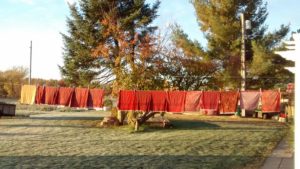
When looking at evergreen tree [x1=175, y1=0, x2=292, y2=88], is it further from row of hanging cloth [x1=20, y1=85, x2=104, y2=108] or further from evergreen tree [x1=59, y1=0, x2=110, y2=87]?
row of hanging cloth [x1=20, y1=85, x2=104, y2=108]

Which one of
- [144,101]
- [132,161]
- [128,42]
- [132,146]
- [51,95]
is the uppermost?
[128,42]

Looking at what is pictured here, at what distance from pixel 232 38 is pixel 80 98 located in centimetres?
1408

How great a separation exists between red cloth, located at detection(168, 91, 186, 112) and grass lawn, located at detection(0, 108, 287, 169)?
1074 mm

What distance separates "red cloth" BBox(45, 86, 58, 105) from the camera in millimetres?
25672

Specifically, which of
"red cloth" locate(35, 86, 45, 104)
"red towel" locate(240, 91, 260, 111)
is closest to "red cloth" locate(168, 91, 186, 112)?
"red towel" locate(240, 91, 260, 111)

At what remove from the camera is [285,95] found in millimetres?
38094

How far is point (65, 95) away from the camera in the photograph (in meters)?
25.3

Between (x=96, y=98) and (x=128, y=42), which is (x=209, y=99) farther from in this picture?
(x=128, y=42)

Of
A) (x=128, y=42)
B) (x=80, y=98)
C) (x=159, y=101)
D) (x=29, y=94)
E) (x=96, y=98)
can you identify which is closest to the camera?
(x=159, y=101)

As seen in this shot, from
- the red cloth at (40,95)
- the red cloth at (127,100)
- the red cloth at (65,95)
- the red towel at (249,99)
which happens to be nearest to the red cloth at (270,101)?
the red towel at (249,99)

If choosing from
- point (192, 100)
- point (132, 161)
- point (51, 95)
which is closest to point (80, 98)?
point (51, 95)

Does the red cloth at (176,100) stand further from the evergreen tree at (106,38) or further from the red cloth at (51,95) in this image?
the red cloth at (51,95)

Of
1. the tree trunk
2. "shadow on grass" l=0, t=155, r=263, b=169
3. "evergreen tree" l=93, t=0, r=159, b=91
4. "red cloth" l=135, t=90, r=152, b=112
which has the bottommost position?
"shadow on grass" l=0, t=155, r=263, b=169

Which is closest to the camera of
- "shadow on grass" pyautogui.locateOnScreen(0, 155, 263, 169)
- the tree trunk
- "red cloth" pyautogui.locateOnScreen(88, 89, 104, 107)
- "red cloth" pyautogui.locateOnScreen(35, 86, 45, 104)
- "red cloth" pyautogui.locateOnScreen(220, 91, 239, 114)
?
"shadow on grass" pyautogui.locateOnScreen(0, 155, 263, 169)
